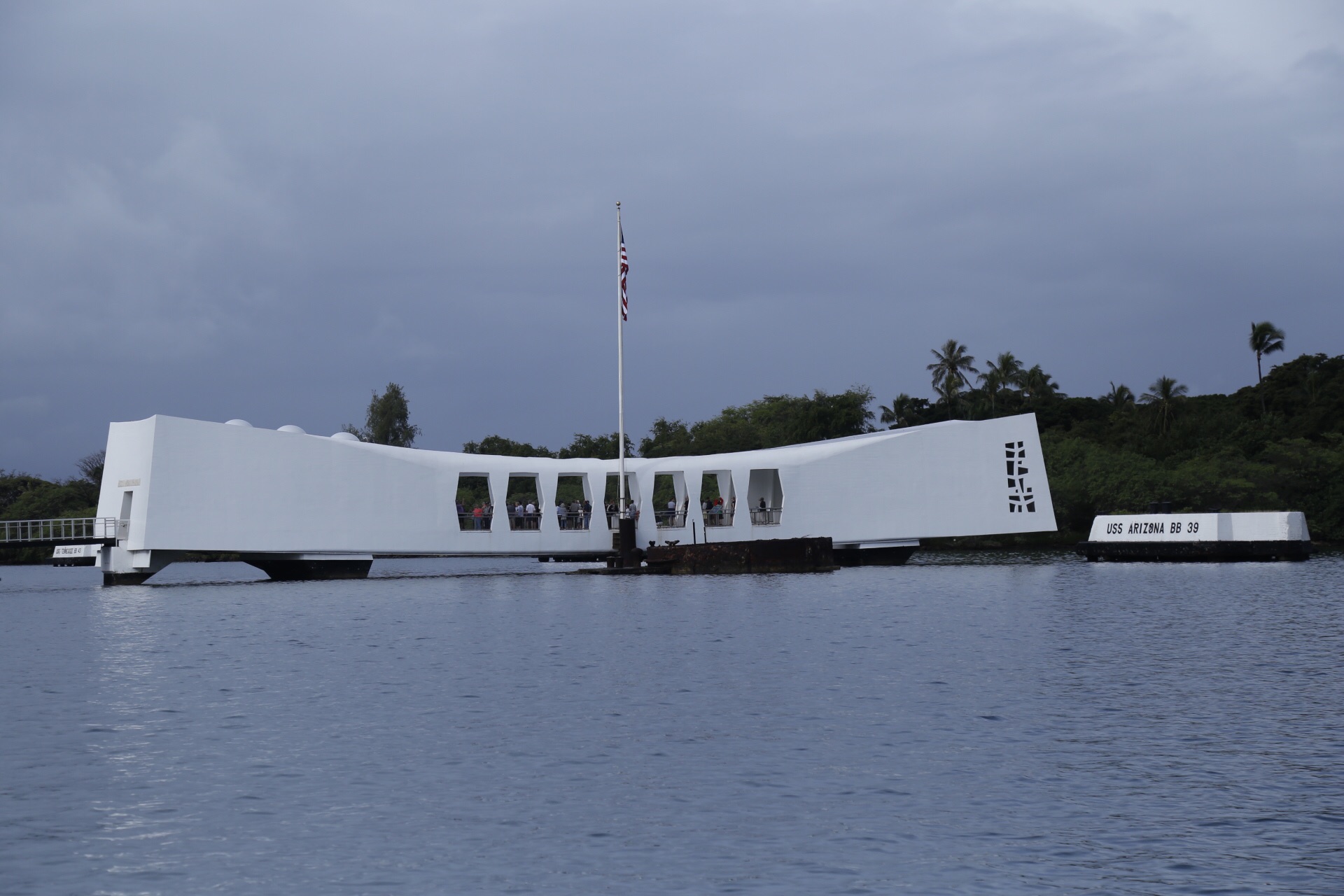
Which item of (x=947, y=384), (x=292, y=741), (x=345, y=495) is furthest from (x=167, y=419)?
(x=947, y=384)

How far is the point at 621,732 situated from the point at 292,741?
11.5 ft

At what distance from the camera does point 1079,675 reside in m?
17.5

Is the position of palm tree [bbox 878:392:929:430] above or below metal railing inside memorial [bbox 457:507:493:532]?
above

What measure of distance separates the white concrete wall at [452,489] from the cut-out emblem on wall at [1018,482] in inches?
6.5

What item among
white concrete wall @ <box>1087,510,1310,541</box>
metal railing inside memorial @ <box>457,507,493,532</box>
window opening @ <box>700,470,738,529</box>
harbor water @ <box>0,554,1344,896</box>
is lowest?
harbor water @ <box>0,554,1344,896</box>

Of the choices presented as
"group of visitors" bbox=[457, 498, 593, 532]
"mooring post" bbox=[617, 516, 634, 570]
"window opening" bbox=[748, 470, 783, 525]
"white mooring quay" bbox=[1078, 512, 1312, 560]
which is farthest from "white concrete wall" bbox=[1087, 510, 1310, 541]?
"group of visitors" bbox=[457, 498, 593, 532]

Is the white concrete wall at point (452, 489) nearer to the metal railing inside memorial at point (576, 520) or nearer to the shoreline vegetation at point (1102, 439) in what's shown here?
the metal railing inside memorial at point (576, 520)

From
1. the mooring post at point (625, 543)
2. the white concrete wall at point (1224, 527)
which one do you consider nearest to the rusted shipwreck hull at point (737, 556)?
the mooring post at point (625, 543)

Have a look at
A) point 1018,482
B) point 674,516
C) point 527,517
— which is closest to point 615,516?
point 674,516

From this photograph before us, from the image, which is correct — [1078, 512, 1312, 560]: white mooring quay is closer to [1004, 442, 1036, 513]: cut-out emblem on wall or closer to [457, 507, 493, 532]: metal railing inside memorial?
[1004, 442, 1036, 513]: cut-out emblem on wall

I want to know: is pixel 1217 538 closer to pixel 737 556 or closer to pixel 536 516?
pixel 737 556

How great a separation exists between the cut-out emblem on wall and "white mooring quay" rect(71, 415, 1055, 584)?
5 cm

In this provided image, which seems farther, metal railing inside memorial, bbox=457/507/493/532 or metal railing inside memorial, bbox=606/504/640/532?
metal railing inside memorial, bbox=606/504/640/532

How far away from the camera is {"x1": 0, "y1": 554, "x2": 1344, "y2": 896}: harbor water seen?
8.89 m
